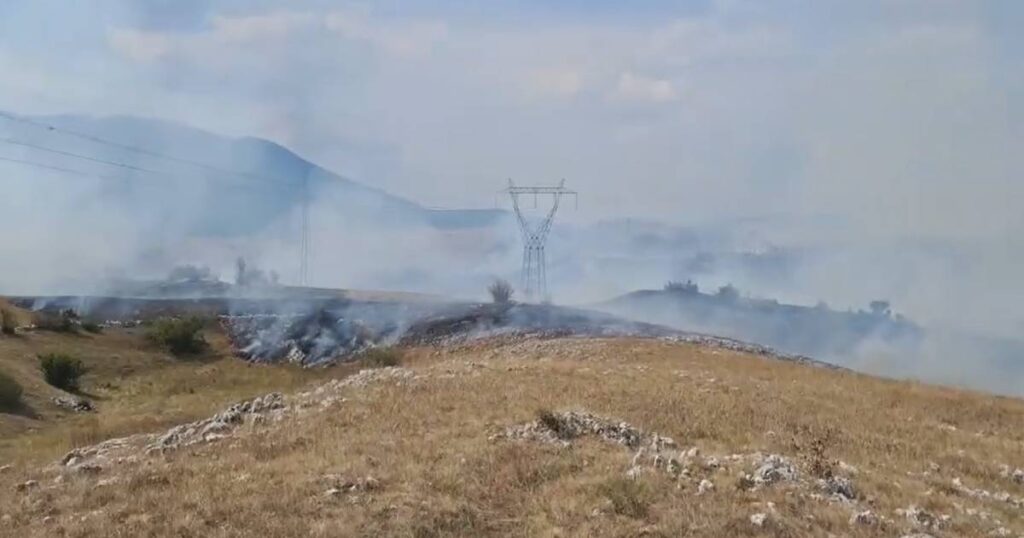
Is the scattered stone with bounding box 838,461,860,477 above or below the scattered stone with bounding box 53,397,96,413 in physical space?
above

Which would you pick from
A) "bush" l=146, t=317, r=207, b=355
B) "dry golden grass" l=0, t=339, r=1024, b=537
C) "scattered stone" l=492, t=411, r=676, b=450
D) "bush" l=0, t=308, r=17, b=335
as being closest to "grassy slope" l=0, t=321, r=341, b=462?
"bush" l=146, t=317, r=207, b=355

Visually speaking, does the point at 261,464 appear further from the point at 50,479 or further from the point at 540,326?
the point at 540,326

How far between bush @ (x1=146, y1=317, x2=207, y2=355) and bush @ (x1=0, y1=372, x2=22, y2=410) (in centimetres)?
1852

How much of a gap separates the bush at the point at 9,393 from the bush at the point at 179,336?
18.5 meters

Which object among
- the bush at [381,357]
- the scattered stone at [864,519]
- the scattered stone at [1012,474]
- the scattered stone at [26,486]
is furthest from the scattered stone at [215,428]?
the bush at [381,357]

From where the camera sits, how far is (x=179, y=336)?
53.8 metres

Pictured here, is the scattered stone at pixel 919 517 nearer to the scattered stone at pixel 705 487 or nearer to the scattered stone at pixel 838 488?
the scattered stone at pixel 838 488

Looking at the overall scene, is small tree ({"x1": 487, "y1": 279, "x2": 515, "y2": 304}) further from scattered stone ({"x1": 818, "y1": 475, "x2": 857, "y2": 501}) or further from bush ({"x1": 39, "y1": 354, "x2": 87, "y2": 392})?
scattered stone ({"x1": 818, "y1": 475, "x2": 857, "y2": 501})

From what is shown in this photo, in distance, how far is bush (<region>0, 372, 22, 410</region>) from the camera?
1288 inches

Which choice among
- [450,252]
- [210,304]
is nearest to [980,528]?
[210,304]

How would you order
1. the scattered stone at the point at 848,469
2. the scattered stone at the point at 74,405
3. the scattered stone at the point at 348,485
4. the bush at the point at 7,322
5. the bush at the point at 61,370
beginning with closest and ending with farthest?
the scattered stone at the point at 348,485
the scattered stone at the point at 848,469
the scattered stone at the point at 74,405
the bush at the point at 61,370
the bush at the point at 7,322

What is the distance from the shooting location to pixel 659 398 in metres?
22.1

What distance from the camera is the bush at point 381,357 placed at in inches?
1766

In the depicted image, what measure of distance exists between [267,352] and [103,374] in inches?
411
